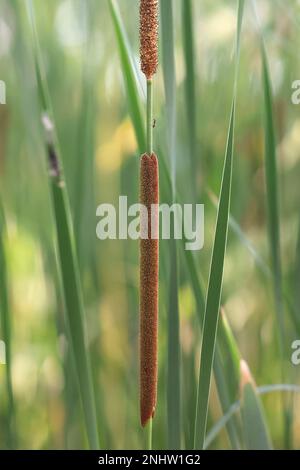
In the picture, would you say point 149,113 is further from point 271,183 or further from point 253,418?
point 253,418

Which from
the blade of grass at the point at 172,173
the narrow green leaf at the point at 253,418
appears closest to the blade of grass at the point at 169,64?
the blade of grass at the point at 172,173

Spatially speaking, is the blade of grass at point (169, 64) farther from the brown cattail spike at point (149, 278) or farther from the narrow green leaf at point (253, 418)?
the narrow green leaf at point (253, 418)

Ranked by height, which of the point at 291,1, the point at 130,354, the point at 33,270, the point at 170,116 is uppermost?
the point at 291,1

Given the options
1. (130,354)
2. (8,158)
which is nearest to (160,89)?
(8,158)

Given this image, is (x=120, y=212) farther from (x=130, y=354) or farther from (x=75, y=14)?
(x=75, y=14)

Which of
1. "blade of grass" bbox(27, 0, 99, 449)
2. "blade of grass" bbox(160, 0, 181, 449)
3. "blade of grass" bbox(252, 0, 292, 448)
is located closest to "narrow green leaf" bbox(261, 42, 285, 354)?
"blade of grass" bbox(252, 0, 292, 448)

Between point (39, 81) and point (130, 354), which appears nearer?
point (39, 81)

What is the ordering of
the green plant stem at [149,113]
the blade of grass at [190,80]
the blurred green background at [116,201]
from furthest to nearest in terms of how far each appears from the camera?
the blurred green background at [116,201] → the blade of grass at [190,80] → the green plant stem at [149,113]
